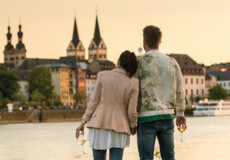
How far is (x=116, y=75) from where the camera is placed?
7891mm

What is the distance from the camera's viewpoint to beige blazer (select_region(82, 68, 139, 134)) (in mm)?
7848

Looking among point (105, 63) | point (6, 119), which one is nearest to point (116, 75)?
point (6, 119)

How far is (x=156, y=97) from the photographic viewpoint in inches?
314

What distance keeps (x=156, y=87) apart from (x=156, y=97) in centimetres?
11

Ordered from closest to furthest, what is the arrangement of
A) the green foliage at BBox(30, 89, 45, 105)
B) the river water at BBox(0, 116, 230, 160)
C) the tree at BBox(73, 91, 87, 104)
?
1. the river water at BBox(0, 116, 230, 160)
2. the green foliage at BBox(30, 89, 45, 105)
3. the tree at BBox(73, 91, 87, 104)

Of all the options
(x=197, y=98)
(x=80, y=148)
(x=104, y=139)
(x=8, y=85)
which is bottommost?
(x=80, y=148)

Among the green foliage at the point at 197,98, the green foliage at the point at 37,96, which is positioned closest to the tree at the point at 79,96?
the green foliage at the point at 37,96

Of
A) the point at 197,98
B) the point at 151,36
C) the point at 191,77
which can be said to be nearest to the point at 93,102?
the point at 151,36

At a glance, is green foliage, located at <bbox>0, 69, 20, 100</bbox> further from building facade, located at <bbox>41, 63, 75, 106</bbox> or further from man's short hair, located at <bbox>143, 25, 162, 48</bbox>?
man's short hair, located at <bbox>143, 25, 162, 48</bbox>

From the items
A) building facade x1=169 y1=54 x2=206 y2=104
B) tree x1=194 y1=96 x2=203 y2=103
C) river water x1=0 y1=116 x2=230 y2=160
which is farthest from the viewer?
building facade x1=169 y1=54 x2=206 y2=104

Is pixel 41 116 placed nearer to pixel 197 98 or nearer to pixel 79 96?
pixel 79 96

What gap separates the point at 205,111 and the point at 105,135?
112 metres

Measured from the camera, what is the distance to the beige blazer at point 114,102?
7848 millimetres

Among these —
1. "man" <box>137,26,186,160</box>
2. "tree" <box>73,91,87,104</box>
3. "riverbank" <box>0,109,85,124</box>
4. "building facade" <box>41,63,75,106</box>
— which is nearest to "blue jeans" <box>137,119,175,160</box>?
"man" <box>137,26,186,160</box>
